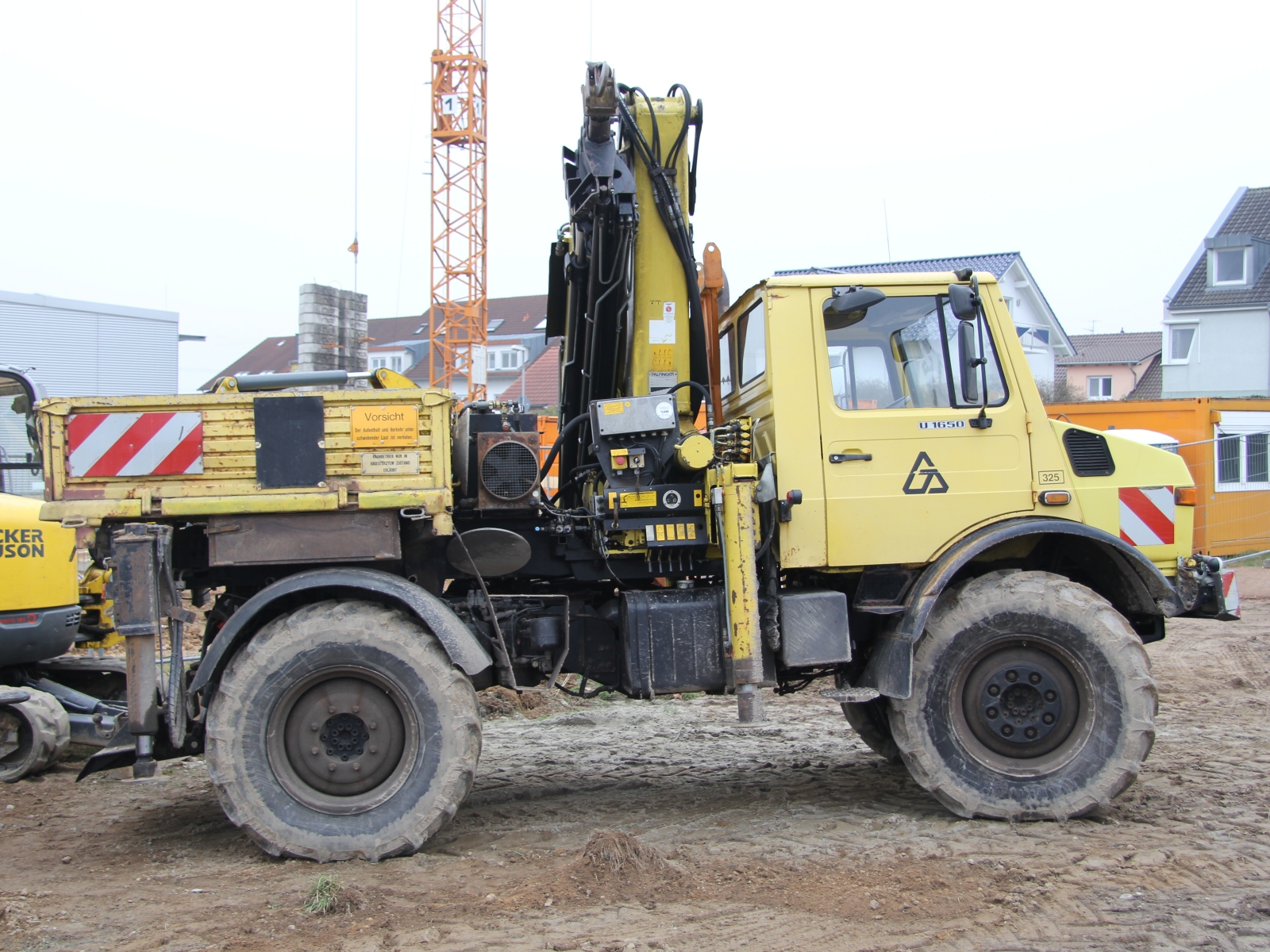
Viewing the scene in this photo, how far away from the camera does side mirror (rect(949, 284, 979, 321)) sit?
5234 millimetres

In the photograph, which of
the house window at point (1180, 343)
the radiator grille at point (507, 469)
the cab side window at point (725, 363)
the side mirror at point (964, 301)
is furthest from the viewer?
the house window at point (1180, 343)

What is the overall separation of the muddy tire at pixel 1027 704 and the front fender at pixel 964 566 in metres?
0.13

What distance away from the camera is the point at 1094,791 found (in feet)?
17.4

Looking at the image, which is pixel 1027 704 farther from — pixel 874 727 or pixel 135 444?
pixel 135 444

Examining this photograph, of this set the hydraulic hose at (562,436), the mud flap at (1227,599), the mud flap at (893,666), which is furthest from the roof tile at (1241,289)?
the hydraulic hose at (562,436)

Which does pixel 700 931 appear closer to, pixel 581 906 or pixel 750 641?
pixel 581 906

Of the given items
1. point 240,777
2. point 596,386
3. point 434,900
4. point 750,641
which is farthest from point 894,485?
point 240,777

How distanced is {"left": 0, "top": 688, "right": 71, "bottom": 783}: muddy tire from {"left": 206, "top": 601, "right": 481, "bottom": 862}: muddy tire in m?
2.49

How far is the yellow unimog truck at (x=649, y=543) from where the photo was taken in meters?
4.95

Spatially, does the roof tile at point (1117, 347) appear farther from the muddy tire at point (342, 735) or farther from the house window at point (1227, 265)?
the muddy tire at point (342, 735)

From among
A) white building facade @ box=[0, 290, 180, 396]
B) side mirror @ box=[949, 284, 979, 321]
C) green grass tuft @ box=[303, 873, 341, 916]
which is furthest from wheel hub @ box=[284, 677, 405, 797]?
white building facade @ box=[0, 290, 180, 396]

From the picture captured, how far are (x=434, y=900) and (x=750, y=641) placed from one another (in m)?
1.95

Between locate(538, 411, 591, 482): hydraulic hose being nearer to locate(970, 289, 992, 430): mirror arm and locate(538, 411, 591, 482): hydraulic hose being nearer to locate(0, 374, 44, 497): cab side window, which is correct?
locate(970, 289, 992, 430): mirror arm

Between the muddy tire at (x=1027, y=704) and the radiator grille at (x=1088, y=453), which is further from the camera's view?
the radiator grille at (x=1088, y=453)
